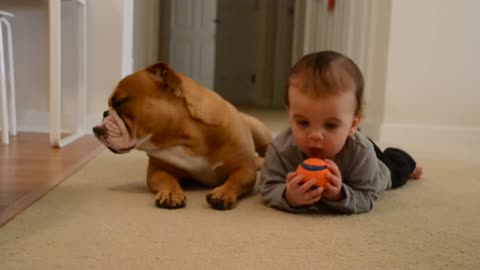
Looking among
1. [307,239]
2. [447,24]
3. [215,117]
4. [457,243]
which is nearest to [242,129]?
[215,117]

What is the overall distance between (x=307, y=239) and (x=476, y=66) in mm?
2172

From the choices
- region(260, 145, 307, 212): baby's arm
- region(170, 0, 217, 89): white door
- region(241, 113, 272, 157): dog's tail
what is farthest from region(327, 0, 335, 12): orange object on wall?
region(170, 0, 217, 89): white door

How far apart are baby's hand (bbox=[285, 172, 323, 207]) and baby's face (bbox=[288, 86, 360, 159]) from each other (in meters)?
0.09

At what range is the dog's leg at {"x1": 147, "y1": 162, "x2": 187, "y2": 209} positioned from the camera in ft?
3.47

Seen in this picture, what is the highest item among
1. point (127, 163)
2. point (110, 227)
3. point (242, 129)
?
point (242, 129)

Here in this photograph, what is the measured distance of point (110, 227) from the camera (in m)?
0.89

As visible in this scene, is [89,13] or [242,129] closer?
[242,129]

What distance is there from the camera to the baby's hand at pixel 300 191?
0.97 metres

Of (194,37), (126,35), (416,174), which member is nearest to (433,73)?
(416,174)

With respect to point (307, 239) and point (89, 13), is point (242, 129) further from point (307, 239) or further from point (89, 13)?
point (89, 13)

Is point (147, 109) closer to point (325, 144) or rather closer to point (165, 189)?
point (165, 189)

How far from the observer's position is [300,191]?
38.7 inches

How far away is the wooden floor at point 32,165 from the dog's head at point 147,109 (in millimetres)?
225

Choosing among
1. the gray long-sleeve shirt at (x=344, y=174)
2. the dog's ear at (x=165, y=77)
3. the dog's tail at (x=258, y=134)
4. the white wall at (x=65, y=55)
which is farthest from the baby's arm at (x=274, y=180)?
the white wall at (x=65, y=55)
